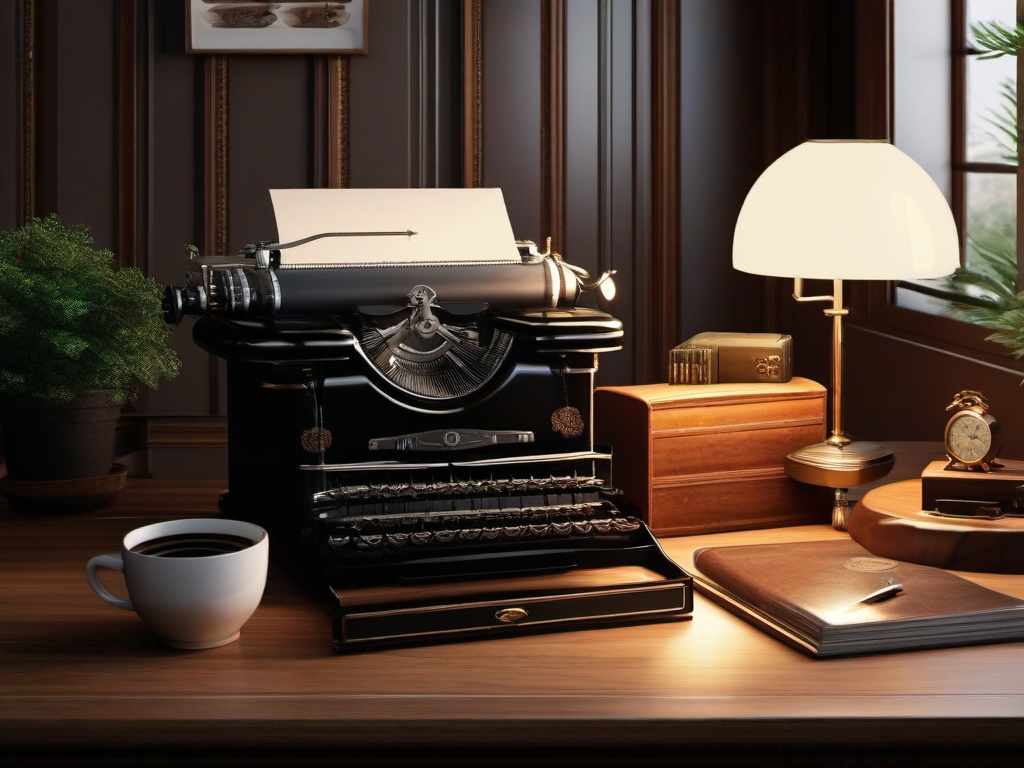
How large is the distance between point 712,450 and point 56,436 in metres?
0.97

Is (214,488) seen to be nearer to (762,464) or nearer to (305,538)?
(305,538)

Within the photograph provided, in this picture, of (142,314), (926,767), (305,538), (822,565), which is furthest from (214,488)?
(926,767)

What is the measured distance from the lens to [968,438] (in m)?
1.58

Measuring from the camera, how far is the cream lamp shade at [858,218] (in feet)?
5.33

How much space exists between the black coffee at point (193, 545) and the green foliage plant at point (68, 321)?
54 cm

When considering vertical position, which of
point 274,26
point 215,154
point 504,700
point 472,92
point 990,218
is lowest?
point 504,700

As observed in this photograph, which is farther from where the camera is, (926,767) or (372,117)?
(372,117)

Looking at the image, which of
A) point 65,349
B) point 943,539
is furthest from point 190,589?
point 943,539

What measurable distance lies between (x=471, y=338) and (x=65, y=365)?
0.61m

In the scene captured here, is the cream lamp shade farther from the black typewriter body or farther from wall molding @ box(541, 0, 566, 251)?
wall molding @ box(541, 0, 566, 251)

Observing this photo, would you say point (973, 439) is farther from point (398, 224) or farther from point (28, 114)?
point (28, 114)

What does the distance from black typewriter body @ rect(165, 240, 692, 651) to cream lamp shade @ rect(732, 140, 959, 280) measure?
32 centimetres

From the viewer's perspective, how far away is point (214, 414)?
159 inches

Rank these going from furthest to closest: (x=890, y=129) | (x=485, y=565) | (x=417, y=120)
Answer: (x=417, y=120), (x=890, y=129), (x=485, y=565)
